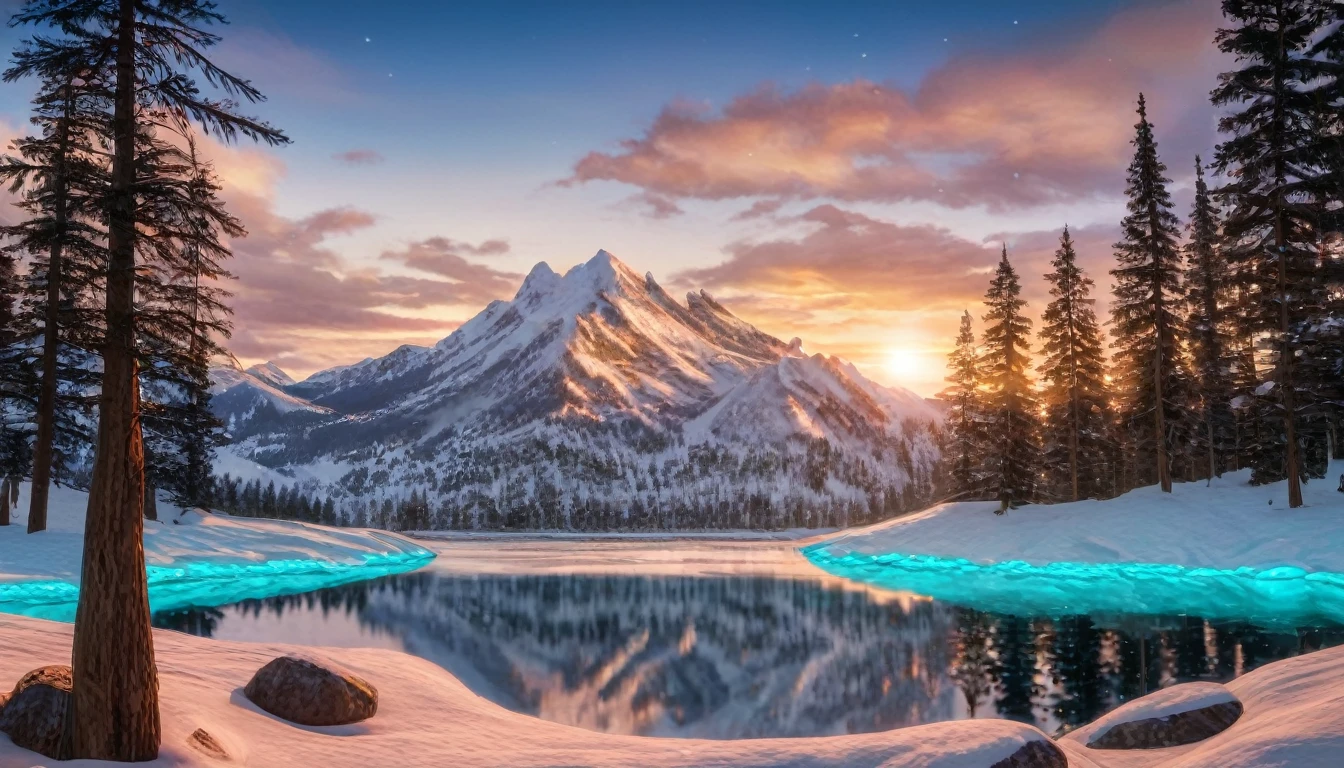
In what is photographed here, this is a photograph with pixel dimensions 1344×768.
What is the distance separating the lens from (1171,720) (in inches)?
529

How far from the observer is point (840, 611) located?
117 feet

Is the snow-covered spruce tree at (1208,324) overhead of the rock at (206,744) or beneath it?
overhead

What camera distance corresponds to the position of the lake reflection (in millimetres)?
19172

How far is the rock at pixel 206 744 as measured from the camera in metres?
10.6

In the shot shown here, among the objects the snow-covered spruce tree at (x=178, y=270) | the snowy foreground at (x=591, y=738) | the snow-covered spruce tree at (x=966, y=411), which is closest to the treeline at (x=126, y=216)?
the snow-covered spruce tree at (x=178, y=270)

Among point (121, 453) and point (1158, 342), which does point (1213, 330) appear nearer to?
point (1158, 342)

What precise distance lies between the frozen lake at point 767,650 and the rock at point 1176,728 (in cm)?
303

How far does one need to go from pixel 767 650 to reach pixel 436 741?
1680cm

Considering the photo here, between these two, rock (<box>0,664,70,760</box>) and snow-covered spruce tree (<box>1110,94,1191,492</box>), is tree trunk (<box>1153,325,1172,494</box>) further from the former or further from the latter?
rock (<box>0,664,70,760</box>)

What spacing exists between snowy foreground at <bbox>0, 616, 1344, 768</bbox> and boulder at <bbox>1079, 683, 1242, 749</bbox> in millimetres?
159

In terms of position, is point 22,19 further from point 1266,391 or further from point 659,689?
point 1266,391

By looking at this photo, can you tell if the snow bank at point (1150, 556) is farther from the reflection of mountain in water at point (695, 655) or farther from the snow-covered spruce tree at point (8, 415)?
the snow-covered spruce tree at point (8, 415)

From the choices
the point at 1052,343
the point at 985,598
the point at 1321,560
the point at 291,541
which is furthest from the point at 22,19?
the point at 1052,343

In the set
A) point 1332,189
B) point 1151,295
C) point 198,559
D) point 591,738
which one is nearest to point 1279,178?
point 1332,189
